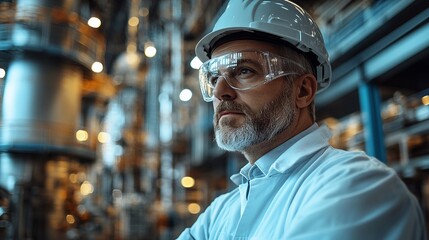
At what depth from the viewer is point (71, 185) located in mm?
7074

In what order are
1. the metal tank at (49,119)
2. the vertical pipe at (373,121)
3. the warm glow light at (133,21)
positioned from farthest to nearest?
the warm glow light at (133,21)
the vertical pipe at (373,121)
the metal tank at (49,119)

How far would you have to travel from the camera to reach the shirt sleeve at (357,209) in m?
1.03

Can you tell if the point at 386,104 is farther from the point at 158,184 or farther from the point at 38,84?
the point at 158,184

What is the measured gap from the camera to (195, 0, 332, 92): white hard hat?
5.33 ft

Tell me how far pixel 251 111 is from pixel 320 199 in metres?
0.61

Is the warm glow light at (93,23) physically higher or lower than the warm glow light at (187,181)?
higher

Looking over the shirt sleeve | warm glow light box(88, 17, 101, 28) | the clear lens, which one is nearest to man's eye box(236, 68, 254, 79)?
the clear lens

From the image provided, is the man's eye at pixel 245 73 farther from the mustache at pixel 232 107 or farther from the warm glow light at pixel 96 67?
the warm glow light at pixel 96 67

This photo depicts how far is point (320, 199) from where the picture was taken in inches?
42.9

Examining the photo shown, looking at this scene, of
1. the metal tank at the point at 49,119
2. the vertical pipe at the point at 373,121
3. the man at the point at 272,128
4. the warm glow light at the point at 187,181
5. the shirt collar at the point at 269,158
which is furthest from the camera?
the warm glow light at the point at 187,181

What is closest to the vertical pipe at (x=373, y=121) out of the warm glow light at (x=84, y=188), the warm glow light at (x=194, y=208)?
the warm glow light at (x=84, y=188)

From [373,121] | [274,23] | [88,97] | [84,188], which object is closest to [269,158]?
[274,23]

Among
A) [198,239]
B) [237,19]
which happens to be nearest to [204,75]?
[237,19]

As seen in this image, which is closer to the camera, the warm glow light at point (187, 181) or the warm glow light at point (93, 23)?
the warm glow light at point (93, 23)
